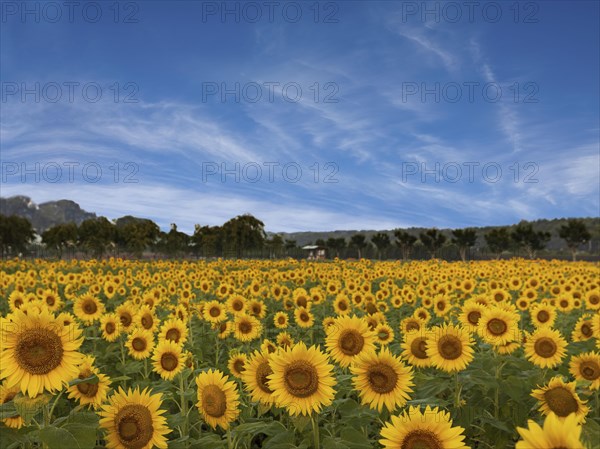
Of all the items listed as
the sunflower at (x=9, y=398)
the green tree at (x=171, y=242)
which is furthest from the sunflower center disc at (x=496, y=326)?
the green tree at (x=171, y=242)

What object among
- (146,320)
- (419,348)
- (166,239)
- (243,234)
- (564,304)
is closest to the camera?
(419,348)

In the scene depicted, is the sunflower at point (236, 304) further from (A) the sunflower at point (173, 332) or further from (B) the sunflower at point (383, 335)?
(B) the sunflower at point (383, 335)

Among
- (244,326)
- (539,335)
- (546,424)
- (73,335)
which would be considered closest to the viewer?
(546,424)

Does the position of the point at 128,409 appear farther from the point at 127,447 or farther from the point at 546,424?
the point at 546,424

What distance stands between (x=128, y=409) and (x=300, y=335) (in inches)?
261

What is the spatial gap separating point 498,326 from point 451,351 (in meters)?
1.66

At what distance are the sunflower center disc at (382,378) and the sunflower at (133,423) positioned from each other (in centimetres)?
166

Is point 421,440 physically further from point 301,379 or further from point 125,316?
point 125,316

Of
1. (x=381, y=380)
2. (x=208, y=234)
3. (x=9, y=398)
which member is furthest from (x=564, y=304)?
(x=208, y=234)

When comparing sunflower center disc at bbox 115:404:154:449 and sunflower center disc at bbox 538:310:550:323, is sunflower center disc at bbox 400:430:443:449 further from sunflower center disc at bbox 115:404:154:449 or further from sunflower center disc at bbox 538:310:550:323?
sunflower center disc at bbox 538:310:550:323

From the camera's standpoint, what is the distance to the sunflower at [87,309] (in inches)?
342

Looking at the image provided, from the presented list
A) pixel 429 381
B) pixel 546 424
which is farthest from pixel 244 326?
pixel 546 424

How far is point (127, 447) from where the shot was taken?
10.2 feet

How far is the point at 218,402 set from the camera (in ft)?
A: 12.9
